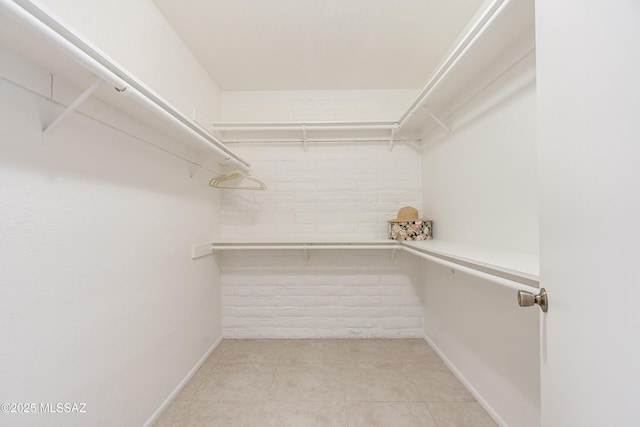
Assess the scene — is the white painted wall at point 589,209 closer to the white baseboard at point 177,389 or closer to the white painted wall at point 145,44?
the white painted wall at point 145,44

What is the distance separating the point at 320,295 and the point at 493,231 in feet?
4.77

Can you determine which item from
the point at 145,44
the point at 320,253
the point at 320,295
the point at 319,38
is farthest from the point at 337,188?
the point at 145,44

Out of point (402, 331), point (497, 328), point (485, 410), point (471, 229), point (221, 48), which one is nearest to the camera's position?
point (497, 328)

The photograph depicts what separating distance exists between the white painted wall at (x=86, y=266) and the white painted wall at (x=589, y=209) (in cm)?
139

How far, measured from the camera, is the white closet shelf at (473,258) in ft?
2.73

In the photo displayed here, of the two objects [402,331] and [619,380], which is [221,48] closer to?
[619,380]

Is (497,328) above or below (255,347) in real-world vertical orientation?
above

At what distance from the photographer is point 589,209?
0.50m

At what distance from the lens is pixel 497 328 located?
1312 mm

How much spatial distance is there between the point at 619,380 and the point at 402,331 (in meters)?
2.02

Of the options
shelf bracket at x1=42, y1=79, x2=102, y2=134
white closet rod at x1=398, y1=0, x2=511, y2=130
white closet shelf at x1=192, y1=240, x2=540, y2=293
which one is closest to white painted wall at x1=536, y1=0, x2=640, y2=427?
white closet shelf at x1=192, y1=240, x2=540, y2=293

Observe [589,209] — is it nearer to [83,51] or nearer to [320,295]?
[83,51]

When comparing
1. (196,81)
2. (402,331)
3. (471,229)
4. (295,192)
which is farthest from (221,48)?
(402,331)

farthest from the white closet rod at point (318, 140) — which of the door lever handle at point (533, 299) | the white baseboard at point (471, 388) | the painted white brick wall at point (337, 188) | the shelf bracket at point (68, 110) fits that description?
the door lever handle at point (533, 299)
